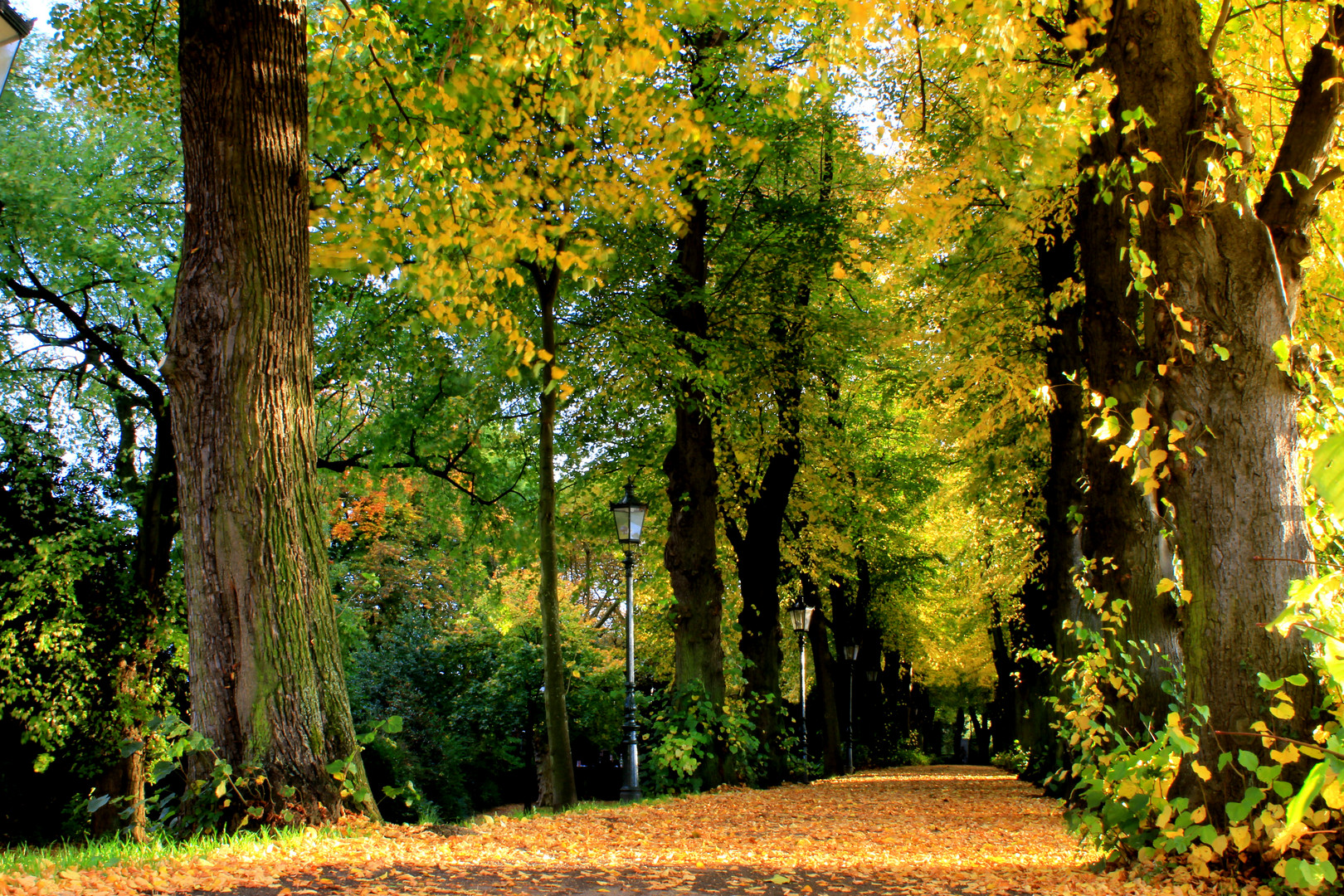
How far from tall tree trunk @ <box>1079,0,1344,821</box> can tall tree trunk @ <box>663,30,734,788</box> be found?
789 centimetres

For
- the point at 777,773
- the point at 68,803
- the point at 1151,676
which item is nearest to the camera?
the point at 1151,676

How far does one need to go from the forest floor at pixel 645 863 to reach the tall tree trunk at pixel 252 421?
782 mm

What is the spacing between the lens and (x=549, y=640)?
33.6 feet

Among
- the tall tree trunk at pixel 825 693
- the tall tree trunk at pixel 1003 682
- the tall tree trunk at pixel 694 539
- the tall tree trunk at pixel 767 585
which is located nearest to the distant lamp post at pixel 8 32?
the tall tree trunk at pixel 694 539

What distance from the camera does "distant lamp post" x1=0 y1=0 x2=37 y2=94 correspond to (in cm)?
355

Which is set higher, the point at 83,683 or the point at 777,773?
the point at 83,683

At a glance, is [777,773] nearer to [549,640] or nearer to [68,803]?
[549,640]

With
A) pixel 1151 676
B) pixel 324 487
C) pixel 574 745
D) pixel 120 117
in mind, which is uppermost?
pixel 120 117

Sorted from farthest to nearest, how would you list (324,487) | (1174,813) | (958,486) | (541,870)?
(958,486) < (324,487) < (541,870) < (1174,813)

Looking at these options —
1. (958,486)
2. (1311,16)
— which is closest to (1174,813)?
(1311,16)

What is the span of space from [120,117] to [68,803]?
9.20 m

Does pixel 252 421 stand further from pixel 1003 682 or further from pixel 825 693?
pixel 1003 682

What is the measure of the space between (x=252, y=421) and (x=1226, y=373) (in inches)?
Result: 204

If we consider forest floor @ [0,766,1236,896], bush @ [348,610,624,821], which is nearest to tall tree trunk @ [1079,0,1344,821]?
forest floor @ [0,766,1236,896]
